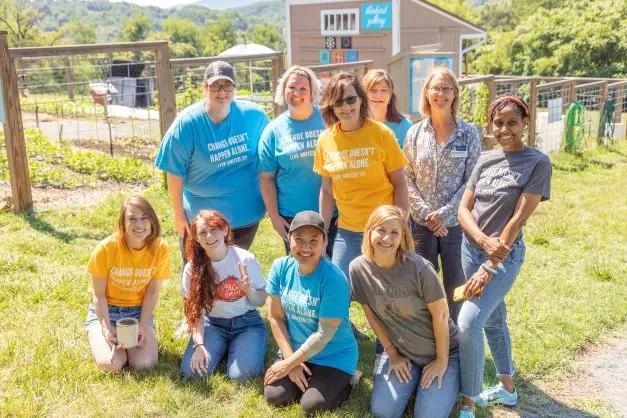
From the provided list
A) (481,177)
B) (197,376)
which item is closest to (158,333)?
(197,376)

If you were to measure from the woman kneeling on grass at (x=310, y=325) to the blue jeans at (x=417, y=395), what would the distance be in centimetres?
21

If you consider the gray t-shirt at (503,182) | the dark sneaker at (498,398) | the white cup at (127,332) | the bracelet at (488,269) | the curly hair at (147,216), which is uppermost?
the gray t-shirt at (503,182)

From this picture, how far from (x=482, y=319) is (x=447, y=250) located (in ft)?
2.06

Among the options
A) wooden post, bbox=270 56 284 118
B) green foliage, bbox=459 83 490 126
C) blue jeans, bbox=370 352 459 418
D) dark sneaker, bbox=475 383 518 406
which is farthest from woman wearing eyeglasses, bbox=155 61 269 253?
green foliage, bbox=459 83 490 126

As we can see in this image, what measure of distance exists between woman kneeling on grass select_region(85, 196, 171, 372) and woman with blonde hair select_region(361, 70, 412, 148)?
4.96 ft

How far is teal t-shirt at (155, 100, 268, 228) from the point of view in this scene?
4.06m

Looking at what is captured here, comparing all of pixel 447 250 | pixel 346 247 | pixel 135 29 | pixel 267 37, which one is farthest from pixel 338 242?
pixel 135 29

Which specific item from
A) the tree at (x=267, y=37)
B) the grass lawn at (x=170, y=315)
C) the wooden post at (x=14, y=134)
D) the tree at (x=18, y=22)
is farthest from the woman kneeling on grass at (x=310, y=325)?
the tree at (x=267, y=37)

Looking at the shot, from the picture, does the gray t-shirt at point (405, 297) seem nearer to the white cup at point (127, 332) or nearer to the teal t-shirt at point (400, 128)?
the teal t-shirt at point (400, 128)

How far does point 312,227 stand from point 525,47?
34054 mm

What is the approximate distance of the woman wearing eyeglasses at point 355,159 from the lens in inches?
143

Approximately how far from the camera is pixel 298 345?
12.0 feet

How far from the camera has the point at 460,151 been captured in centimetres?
373

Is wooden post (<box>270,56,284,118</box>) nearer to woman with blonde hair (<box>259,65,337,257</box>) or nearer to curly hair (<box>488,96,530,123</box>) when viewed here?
woman with blonde hair (<box>259,65,337,257</box>)
